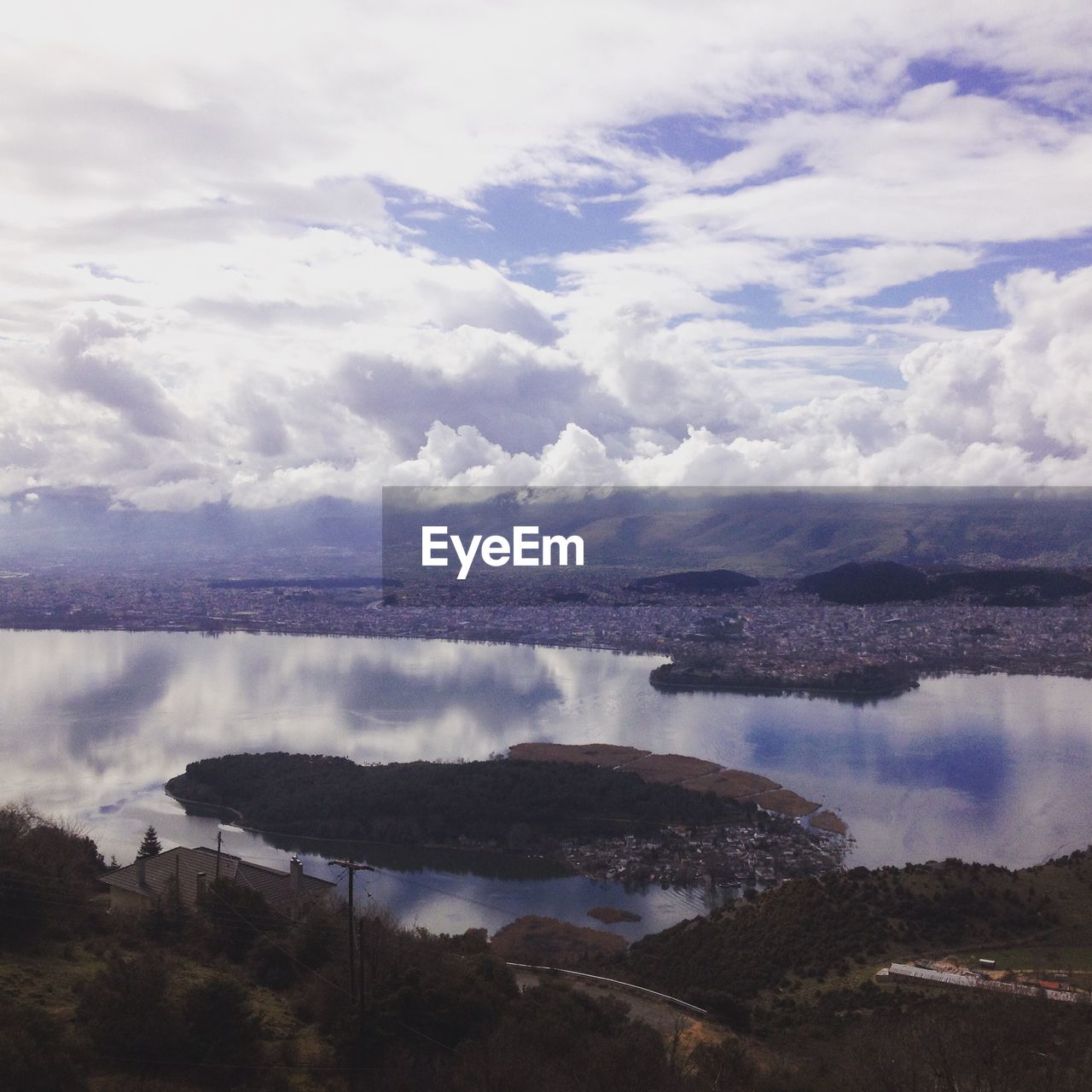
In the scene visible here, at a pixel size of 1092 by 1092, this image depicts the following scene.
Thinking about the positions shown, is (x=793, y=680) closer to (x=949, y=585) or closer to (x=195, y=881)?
Answer: (x=949, y=585)

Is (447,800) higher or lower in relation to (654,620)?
lower

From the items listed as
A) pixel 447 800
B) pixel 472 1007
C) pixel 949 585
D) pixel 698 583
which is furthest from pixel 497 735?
pixel 949 585

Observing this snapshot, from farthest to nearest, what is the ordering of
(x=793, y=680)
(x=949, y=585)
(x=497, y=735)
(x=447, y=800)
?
(x=949, y=585), (x=793, y=680), (x=497, y=735), (x=447, y=800)

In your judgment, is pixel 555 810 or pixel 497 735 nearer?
pixel 555 810

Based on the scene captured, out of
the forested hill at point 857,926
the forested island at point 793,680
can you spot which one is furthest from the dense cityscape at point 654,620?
the forested hill at point 857,926

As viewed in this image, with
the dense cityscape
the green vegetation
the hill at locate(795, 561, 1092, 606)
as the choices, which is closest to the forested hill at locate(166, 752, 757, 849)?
the green vegetation
